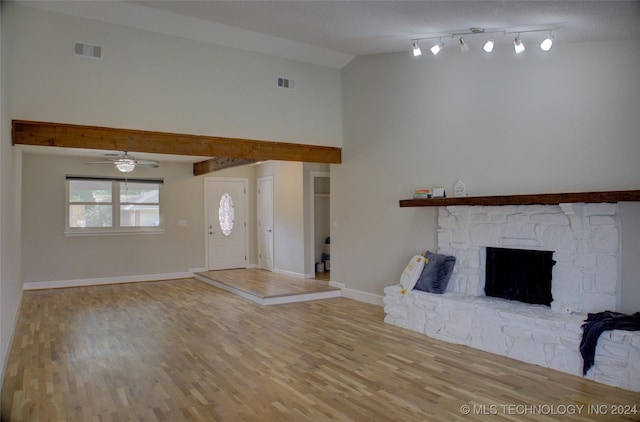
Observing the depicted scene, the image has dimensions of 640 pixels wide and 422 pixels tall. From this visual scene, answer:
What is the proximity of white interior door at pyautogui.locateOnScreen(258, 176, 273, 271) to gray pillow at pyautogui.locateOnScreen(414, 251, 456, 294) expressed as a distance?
5.09m

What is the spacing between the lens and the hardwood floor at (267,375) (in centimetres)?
310

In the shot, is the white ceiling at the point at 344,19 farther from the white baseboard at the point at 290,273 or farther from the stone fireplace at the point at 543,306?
the white baseboard at the point at 290,273

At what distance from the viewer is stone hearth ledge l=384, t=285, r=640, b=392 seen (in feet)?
11.4

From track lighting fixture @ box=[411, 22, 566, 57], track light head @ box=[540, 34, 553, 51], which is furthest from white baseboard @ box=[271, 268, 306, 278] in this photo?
track light head @ box=[540, 34, 553, 51]

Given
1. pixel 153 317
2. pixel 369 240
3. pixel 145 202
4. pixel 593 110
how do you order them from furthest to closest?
pixel 145 202
pixel 369 240
pixel 153 317
pixel 593 110

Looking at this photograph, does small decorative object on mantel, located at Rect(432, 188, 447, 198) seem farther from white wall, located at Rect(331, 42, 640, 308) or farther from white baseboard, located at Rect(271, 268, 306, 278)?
white baseboard, located at Rect(271, 268, 306, 278)

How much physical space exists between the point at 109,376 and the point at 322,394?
1941 mm

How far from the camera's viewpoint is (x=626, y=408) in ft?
10.2

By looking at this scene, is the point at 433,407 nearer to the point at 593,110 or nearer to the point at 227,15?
the point at 593,110

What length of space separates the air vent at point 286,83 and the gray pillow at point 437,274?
3419 millimetres

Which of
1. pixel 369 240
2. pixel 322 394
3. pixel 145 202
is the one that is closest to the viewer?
pixel 322 394

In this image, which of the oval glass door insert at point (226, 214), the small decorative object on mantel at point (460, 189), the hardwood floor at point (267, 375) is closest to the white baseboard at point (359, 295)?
the hardwood floor at point (267, 375)

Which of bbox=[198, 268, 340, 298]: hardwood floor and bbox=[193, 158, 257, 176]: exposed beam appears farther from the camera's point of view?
bbox=[193, 158, 257, 176]: exposed beam

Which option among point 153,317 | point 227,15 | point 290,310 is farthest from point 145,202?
point 227,15
